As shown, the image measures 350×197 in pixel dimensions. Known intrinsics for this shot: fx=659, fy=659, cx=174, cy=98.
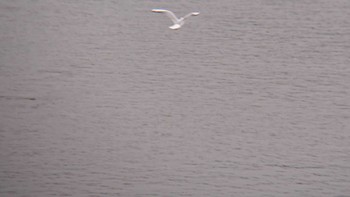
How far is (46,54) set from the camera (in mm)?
5207

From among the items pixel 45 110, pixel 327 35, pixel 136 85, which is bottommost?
pixel 45 110

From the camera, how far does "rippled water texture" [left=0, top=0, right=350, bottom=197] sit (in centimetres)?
447

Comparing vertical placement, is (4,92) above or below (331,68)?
below

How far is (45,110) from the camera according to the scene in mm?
4898

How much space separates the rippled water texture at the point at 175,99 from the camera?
14.7 feet

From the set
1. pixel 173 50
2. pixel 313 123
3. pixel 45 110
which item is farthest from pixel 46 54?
pixel 313 123

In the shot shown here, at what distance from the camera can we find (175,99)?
16.1ft

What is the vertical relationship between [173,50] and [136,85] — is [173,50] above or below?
above

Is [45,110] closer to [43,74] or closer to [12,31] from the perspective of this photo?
[43,74]

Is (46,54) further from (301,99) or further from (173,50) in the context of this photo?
(301,99)

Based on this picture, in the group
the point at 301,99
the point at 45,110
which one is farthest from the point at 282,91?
the point at 45,110

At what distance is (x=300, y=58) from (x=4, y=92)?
2.29 meters

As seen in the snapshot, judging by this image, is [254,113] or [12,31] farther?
[12,31]

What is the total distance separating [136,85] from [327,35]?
1.54 metres
